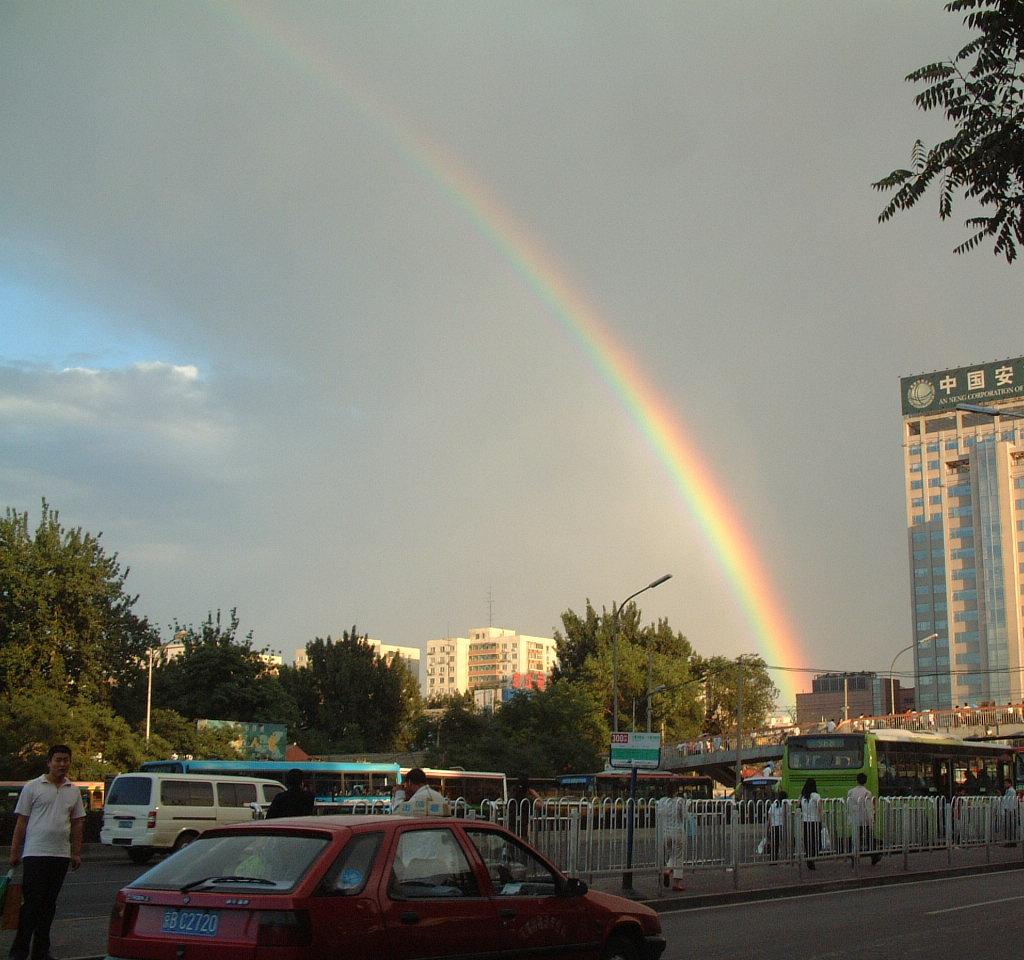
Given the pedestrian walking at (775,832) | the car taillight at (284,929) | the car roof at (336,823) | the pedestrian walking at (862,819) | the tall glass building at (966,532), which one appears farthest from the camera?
the tall glass building at (966,532)

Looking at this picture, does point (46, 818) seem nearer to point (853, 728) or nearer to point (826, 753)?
point (826, 753)

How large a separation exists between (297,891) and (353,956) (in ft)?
1.51

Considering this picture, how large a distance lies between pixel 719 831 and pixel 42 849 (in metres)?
12.4

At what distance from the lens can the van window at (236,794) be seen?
95.3ft

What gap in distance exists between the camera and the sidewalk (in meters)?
18.1

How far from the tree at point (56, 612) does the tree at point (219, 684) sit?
6177 mm

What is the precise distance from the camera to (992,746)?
40781mm

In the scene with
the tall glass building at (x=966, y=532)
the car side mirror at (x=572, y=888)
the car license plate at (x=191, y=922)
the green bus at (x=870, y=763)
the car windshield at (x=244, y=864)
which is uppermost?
the tall glass building at (x=966, y=532)

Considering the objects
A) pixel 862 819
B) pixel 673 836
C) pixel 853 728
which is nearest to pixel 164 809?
pixel 673 836

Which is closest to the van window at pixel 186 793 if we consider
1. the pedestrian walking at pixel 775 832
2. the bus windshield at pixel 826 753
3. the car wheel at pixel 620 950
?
the pedestrian walking at pixel 775 832

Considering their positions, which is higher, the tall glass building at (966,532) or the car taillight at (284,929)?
the tall glass building at (966,532)

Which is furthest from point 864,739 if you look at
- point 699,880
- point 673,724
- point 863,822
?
point 673,724

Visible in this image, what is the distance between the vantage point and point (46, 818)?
9984 millimetres

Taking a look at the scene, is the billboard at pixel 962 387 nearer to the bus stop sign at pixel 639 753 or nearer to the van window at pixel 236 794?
the van window at pixel 236 794
